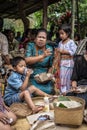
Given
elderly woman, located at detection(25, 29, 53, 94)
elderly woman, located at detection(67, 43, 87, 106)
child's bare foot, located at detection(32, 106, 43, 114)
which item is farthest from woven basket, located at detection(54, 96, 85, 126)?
elderly woman, located at detection(25, 29, 53, 94)

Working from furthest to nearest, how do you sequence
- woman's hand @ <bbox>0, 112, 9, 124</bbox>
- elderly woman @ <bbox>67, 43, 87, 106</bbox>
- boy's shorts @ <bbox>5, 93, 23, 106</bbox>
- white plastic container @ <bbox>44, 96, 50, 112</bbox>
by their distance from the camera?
elderly woman @ <bbox>67, 43, 87, 106</bbox>, boy's shorts @ <bbox>5, 93, 23, 106</bbox>, white plastic container @ <bbox>44, 96, 50, 112</bbox>, woman's hand @ <bbox>0, 112, 9, 124</bbox>

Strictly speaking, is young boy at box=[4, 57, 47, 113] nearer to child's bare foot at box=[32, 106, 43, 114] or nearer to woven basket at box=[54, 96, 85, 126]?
child's bare foot at box=[32, 106, 43, 114]

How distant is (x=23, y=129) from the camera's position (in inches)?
152

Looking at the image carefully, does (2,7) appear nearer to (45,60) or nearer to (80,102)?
(45,60)

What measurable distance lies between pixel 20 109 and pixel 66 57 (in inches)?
57.7

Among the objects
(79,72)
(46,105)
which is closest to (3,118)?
(46,105)

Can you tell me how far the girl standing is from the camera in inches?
211

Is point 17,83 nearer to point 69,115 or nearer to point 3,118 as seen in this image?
point 3,118

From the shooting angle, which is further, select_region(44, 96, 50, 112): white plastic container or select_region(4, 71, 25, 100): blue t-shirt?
select_region(4, 71, 25, 100): blue t-shirt

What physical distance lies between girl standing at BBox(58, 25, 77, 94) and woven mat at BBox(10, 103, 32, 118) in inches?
43.9

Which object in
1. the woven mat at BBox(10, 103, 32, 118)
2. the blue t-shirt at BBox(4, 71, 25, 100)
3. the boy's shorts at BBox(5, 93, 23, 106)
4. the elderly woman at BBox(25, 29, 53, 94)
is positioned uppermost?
the elderly woman at BBox(25, 29, 53, 94)

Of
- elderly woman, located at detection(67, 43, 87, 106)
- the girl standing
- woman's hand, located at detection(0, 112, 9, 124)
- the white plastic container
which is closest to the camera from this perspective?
woman's hand, located at detection(0, 112, 9, 124)

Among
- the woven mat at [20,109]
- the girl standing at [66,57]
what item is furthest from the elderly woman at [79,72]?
the woven mat at [20,109]

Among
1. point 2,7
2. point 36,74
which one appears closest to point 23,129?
point 36,74
